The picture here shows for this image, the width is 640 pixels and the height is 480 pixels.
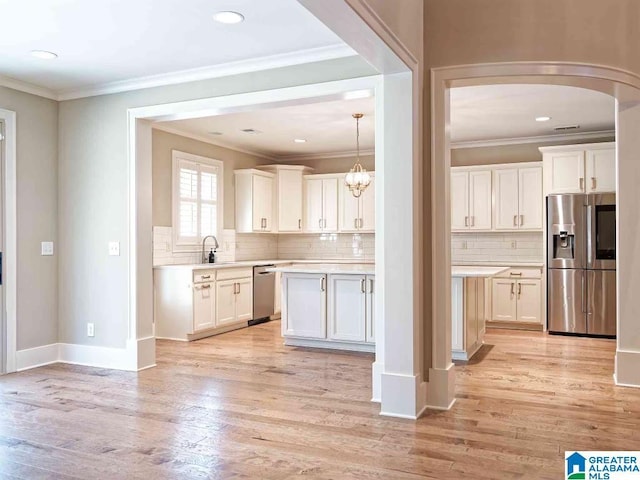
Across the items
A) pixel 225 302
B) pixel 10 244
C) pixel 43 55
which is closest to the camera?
pixel 43 55

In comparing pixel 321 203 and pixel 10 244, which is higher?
pixel 321 203

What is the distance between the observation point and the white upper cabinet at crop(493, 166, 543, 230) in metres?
7.19

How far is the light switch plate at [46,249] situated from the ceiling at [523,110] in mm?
4107

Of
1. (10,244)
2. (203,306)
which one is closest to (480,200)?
(203,306)

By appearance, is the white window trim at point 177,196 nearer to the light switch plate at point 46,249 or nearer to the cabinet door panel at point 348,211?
the light switch plate at point 46,249

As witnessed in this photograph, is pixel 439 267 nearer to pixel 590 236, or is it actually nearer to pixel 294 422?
pixel 294 422

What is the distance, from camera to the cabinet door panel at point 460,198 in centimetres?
754

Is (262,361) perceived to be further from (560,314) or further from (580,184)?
(580,184)

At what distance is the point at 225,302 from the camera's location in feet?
22.3

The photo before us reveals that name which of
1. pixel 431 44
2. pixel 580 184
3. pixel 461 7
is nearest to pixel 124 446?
pixel 431 44

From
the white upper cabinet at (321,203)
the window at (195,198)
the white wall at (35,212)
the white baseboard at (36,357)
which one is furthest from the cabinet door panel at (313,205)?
the white baseboard at (36,357)

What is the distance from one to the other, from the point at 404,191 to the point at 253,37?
1.54 m

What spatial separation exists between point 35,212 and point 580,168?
20.1ft

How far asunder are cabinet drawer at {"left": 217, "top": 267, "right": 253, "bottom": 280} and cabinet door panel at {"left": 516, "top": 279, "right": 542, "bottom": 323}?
11.7 feet
